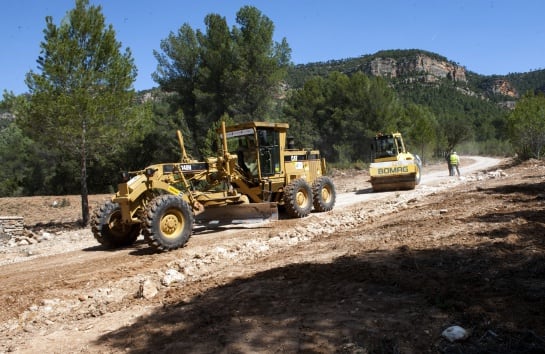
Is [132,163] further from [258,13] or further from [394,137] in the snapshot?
[394,137]

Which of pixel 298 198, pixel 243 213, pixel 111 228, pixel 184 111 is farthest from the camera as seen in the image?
pixel 184 111

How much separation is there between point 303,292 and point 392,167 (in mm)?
13881

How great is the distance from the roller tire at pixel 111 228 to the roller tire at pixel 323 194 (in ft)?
17.2

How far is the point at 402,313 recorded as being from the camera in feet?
14.4

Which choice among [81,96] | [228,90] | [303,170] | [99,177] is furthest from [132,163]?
[303,170]

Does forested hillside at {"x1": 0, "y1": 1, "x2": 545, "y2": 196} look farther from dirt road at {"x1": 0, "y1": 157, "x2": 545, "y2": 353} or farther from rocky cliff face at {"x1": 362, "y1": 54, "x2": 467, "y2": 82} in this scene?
rocky cliff face at {"x1": 362, "y1": 54, "x2": 467, "y2": 82}

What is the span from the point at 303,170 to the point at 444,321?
9623mm

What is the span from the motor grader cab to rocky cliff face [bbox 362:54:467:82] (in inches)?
3749

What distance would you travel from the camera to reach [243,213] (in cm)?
1118

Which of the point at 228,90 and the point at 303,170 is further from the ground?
the point at 228,90

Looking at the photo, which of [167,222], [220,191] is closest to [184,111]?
[220,191]

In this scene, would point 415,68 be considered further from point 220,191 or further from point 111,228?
point 111,228

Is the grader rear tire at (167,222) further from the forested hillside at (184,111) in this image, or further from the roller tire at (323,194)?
the roller tire at (323,194)

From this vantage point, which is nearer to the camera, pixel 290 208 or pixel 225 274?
pixel 225 274
